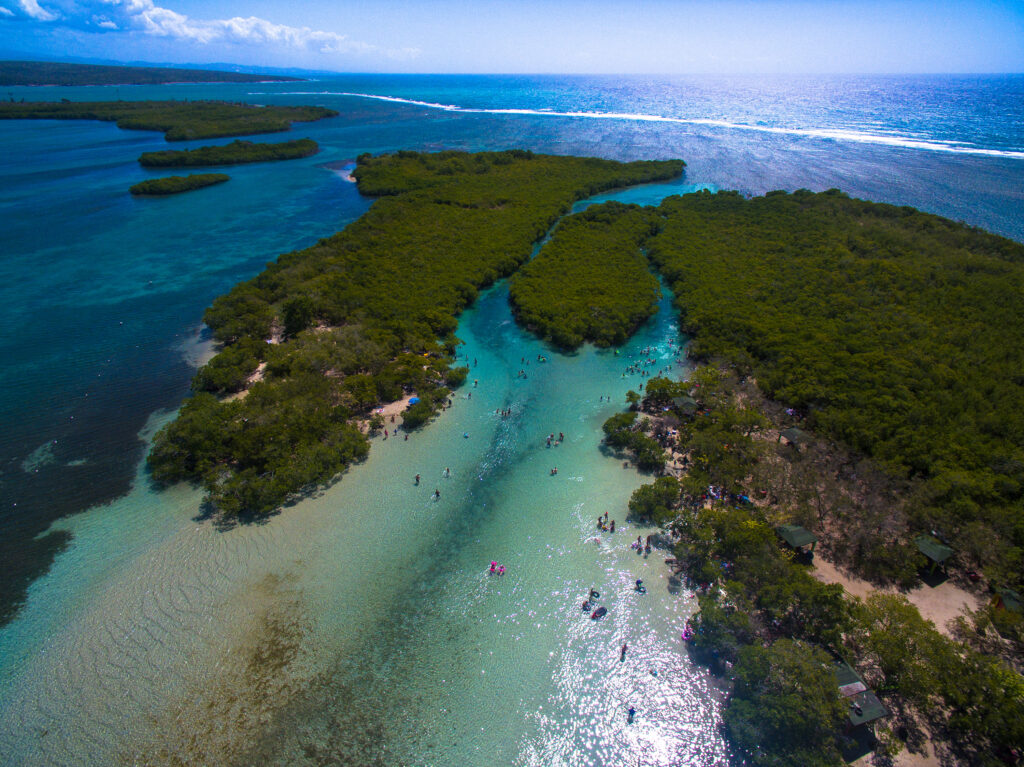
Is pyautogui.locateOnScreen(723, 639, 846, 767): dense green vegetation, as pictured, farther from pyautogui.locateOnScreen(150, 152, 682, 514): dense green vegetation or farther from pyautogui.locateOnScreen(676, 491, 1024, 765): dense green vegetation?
pyautogui.locateOnScreen(150, 152, 682, 514): dense green vegetation

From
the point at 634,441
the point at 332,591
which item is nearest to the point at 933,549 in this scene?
the point at 634,441

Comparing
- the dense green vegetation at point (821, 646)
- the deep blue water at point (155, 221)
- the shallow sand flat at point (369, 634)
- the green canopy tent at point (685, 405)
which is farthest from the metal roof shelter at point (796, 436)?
the deep blue water at point (155, 221)

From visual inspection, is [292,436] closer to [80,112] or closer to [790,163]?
[790,163]

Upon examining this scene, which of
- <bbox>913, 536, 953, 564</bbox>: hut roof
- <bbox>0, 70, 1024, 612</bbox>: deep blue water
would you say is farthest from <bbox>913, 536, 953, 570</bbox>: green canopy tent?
<bbox>0, 70, 1024, 612</bbox>: deep blue water

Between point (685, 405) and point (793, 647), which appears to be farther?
point (685, 405)

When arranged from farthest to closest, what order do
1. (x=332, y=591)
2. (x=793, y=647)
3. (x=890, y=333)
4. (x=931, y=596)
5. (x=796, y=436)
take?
(x=890, y=333)
(x=796, y=436)
(x=332, y=591)
(x=931, y=596)
(x=793, y=647)

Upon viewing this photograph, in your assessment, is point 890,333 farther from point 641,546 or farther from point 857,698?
point 857,698

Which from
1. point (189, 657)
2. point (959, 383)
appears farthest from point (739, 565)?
point (189, 657)

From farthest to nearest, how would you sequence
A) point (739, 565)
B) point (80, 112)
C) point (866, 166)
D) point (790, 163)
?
point (80, 112) → point (790, 163) → point (866, 166) → point (739, 565)
